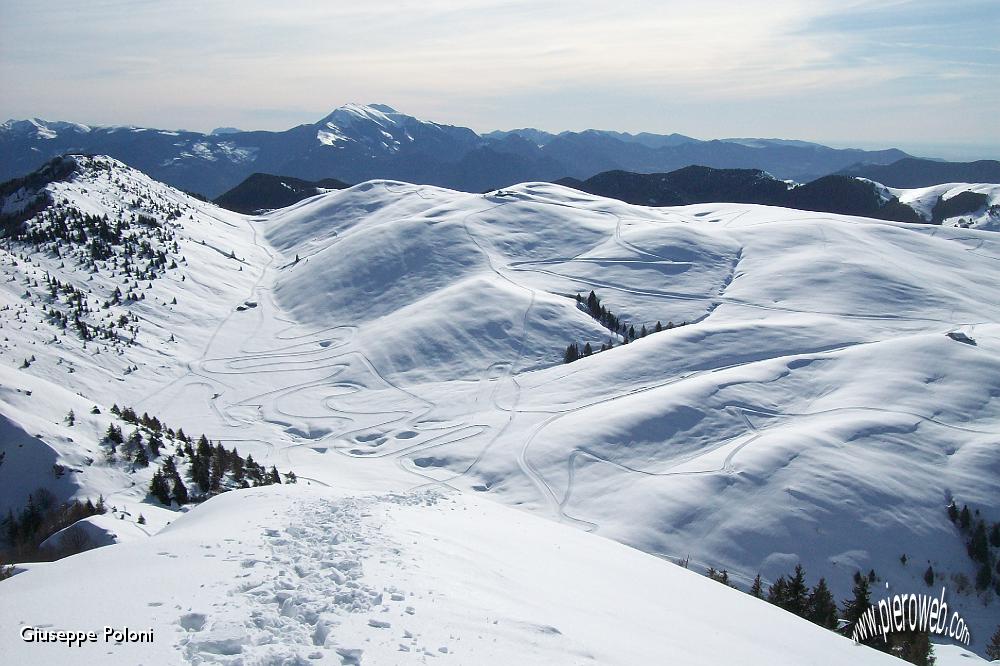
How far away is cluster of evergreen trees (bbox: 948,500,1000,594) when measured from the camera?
34812 millimetres

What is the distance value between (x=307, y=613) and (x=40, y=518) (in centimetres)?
2448

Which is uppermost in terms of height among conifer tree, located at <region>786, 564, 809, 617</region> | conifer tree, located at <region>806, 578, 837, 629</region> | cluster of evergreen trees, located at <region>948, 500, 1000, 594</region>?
conifer tree, located at <region>786, 564, 809, 617</region>

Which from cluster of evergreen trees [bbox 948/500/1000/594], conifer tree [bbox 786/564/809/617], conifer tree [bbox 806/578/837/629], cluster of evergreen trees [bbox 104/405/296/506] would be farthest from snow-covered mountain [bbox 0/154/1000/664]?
conifer tree [bbox 786/564/809/617]

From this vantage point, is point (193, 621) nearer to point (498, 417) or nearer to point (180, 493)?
point (180, 493)

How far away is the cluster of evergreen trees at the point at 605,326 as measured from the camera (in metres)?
69.1

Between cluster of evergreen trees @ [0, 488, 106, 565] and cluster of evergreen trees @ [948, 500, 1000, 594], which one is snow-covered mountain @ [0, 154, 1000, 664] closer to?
cluster of evergreen trees @ [948, 500, 1000, 594]

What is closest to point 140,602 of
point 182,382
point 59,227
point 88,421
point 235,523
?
point 235,523

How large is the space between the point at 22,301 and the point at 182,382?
1979 cm

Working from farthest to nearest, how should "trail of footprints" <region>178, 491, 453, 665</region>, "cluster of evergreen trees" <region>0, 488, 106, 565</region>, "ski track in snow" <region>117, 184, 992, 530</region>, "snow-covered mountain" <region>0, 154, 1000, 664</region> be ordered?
"ski track in snow" <region>117, 184, 992, 530</region>
"cluster of evergreen trees" <region>0, 488, 106, 565</region>
"snow-covered mountain" <region>0, 154, 1000, 664</region>
"trail of footprints" <region>178, 491, 453, 665</region>

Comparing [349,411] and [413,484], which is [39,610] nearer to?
[413,484]

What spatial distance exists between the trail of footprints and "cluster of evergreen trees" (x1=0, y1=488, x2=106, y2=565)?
691 inches

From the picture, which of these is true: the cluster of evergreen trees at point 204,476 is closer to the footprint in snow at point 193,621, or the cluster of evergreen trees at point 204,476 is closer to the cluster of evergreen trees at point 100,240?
the footprint in snow at point 193,621

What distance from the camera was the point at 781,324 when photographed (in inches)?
2630

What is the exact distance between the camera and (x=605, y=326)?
77562 mm
